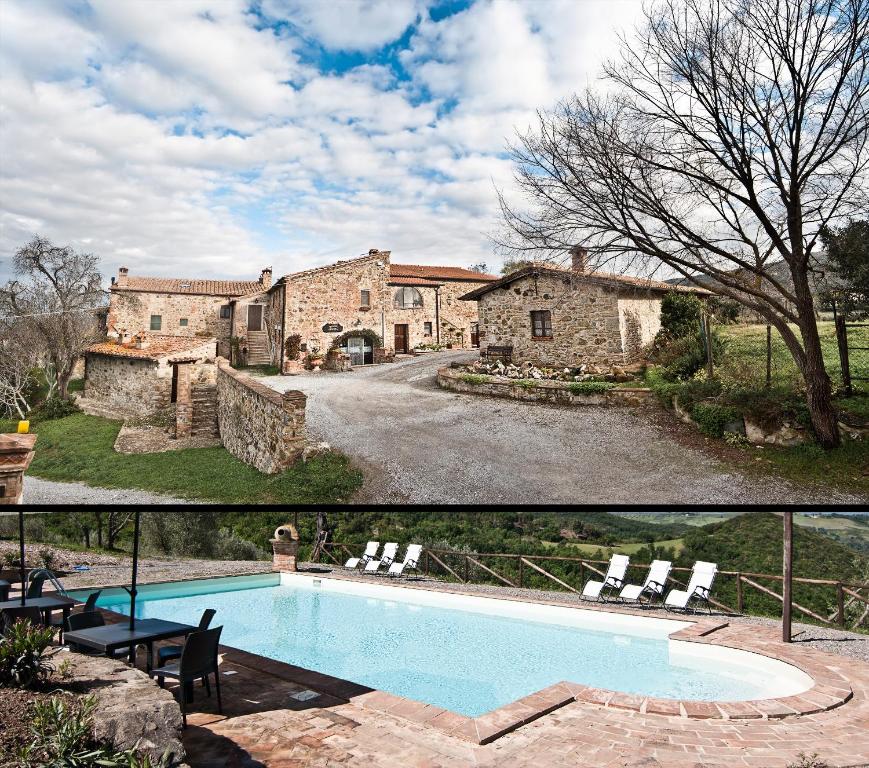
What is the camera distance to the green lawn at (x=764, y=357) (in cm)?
297

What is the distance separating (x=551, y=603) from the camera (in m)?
8.48

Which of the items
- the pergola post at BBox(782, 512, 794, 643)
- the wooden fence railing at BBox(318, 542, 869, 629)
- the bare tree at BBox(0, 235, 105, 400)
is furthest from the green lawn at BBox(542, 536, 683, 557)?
the bare tree at BBox(0, 235, 105, 400)

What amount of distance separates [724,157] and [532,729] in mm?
3599

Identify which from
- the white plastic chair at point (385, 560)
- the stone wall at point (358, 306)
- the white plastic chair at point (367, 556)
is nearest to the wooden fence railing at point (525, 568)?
the white plastic chair at point (385, 560)

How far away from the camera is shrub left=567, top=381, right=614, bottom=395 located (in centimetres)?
312

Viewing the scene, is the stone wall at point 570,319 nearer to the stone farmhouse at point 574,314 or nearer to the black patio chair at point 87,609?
the stone farmhouse at point 574,314

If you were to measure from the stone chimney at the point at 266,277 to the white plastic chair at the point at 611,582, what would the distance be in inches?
273

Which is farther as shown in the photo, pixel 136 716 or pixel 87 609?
pixel 87 609

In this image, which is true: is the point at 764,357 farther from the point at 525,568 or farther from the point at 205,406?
the point at 525,568

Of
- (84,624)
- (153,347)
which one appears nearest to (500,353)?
(153,347)

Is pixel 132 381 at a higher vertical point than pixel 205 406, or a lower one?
higher

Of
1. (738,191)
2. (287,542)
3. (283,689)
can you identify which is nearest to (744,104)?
(738,191)

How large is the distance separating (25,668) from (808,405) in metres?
4.17

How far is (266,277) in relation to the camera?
3074 mm
